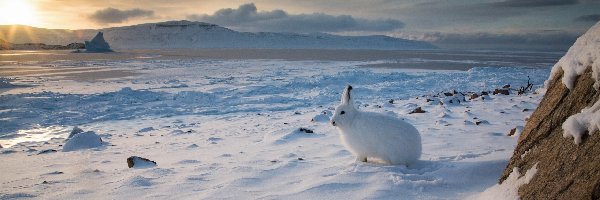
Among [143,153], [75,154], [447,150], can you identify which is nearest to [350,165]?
[447,150]

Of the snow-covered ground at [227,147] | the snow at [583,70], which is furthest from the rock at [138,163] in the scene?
the snow at [583,70]

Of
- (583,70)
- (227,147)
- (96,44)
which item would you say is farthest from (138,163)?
(96,44)

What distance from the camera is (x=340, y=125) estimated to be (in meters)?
4.61

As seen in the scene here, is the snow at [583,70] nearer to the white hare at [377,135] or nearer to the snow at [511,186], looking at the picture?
the snow at [511,186]

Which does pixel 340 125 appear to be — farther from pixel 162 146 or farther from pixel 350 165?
pixel 162 146

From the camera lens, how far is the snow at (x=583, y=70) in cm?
221

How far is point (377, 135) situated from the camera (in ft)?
14.3

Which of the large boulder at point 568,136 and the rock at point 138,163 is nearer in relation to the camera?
the large boulder at point 568,136

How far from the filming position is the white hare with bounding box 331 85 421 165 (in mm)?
4254

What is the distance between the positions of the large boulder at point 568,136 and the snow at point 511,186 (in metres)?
0.04

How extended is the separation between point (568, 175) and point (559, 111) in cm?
60

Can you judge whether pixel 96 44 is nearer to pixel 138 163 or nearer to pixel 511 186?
pixel 138 163

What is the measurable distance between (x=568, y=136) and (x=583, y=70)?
42cm

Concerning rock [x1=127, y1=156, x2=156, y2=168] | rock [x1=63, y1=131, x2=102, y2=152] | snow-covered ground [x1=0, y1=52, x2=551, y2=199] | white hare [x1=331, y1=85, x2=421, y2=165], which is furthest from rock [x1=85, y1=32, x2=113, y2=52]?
white hare [x1=331, y1=85, x2=421, y2=165]
